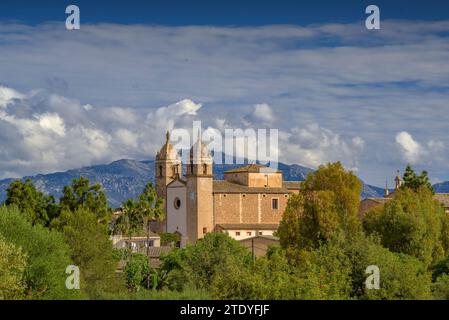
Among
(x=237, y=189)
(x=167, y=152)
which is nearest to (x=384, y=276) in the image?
(x=237, y=189)

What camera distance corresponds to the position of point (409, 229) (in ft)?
201

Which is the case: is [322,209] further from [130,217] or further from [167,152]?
[167,152]

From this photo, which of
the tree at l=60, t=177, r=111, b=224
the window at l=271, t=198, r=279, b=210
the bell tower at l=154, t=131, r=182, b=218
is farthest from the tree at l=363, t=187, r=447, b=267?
the bell tower at l=154, t=131, r=182, b=218

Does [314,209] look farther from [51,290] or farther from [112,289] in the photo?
[51,290]

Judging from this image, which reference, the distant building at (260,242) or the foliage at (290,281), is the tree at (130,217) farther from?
the foliage at (290,281)

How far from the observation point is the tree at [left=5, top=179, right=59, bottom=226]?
59875 mm

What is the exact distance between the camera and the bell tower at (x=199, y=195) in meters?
106

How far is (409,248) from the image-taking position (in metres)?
60.7

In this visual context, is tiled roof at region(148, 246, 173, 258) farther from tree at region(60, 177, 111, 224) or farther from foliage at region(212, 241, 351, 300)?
foliage at region(212, 241, 351, 300)

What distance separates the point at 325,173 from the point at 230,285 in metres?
20.9

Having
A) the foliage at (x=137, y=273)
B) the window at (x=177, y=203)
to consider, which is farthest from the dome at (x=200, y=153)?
the foliage at (x=137, y=273)
